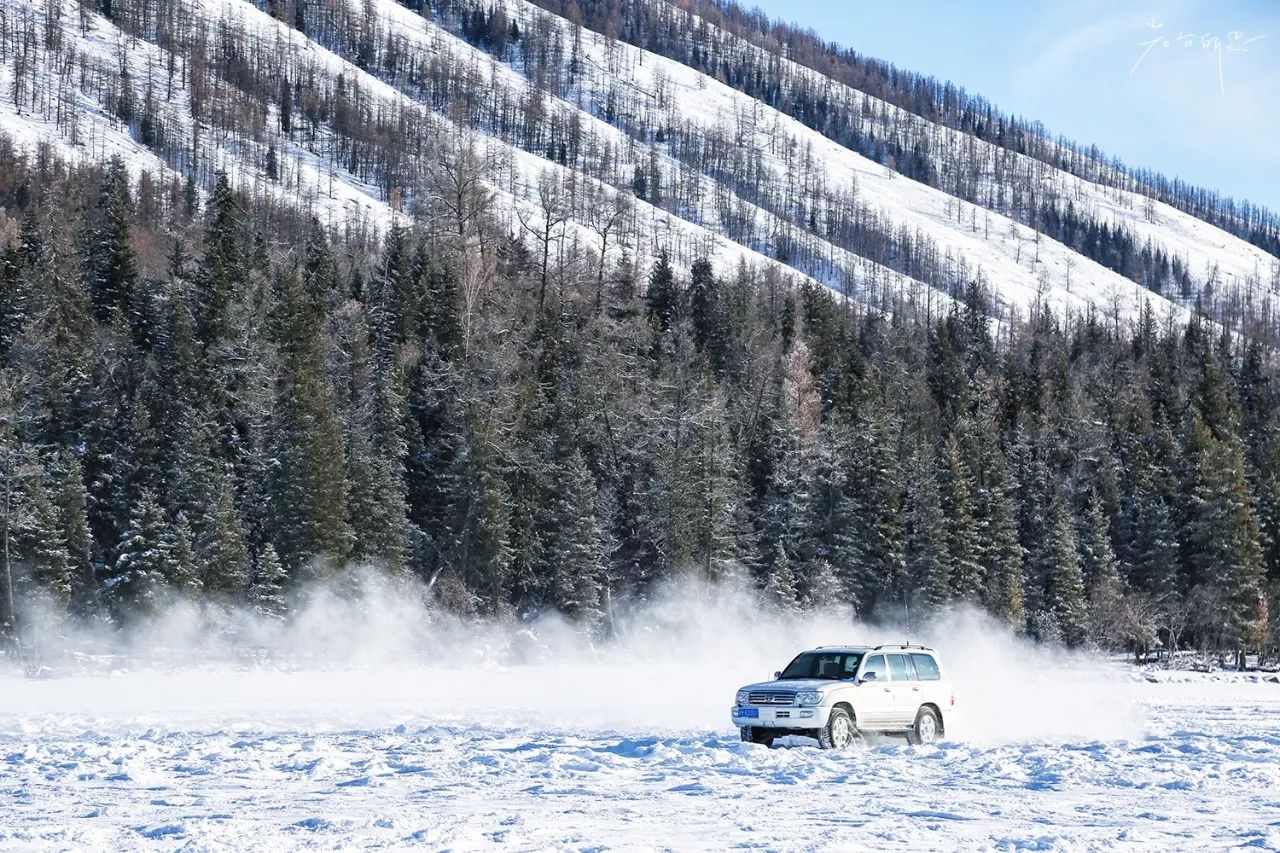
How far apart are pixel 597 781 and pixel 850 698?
581 cm

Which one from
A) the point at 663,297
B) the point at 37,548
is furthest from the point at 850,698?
the point at 663,297

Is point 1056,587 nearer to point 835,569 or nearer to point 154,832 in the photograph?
point 835,569

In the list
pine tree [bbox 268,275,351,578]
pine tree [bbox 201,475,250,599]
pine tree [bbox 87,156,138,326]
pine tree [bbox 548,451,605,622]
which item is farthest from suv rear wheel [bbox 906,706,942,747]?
pine tree [bbox 87,156,138,326]

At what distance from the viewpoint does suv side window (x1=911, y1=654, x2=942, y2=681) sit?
71.8 ft

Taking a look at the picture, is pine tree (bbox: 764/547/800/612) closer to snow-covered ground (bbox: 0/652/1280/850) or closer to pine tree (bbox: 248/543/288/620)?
pine tree (bbox: 248/543/288/620)

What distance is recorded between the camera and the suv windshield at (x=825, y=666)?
69.2 feet

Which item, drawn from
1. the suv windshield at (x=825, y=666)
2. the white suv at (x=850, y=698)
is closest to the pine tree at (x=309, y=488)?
the suv windshield at (x=825, y=666)

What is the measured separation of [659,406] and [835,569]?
13.8 meters

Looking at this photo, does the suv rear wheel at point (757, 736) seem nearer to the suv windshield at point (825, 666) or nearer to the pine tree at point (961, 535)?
the suv windshield at point (825, 666)

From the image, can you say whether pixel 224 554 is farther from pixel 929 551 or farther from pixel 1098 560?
pixel 1098 560

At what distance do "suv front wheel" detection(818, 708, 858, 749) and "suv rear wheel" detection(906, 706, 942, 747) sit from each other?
1.44m

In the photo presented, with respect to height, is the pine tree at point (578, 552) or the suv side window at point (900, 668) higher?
the pine tree at point (578, 552)

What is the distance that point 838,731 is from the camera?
20125 mm

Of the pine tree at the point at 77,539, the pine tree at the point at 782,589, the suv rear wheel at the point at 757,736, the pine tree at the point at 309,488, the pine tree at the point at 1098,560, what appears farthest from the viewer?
the pine tree at the point at 1098,560
